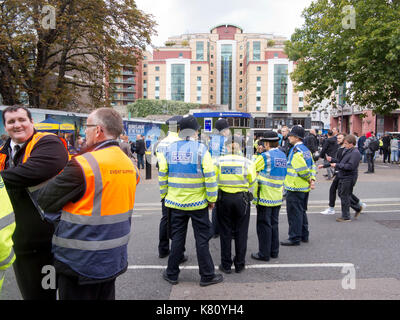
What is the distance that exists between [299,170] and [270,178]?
35.4 inches

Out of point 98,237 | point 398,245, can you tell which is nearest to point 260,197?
point 398,245

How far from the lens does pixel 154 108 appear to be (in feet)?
247

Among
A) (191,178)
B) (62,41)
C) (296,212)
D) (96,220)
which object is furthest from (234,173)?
(62,41)

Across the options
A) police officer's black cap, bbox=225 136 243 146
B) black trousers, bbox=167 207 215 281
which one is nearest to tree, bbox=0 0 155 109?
police officer's black cap, bbox=225 136 243 146

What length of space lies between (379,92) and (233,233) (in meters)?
17.4

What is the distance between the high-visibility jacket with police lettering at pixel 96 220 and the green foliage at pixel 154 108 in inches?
2865

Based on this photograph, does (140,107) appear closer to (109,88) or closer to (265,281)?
(109,88)

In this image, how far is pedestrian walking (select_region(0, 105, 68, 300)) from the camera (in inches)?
98.6

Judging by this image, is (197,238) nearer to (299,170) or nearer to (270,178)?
(270,178)

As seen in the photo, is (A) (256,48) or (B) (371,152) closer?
(B) (371,152)

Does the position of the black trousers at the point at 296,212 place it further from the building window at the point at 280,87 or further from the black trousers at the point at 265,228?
the building window at the point at 280,87

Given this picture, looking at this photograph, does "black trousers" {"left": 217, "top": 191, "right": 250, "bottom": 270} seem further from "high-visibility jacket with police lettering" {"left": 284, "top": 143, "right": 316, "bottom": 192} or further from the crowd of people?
"high-visibility jacket with police lettering" {"left": 284, "top": 143, "right": 316, "bottom": 192}

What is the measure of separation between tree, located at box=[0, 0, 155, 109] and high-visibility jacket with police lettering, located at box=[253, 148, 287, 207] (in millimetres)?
15457

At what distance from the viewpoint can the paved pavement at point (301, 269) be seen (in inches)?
145
